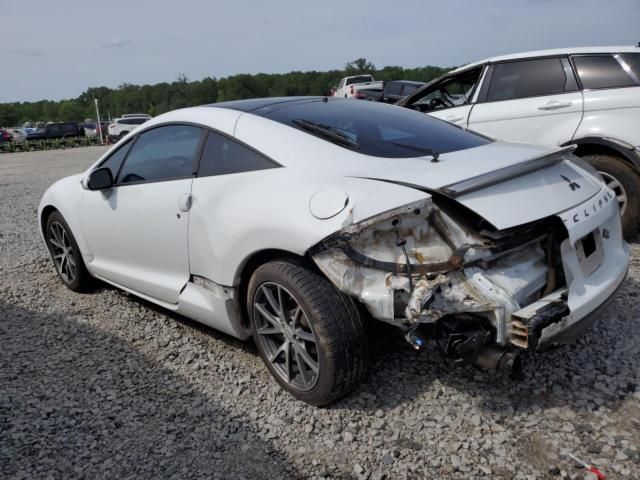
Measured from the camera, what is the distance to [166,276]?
3.38m

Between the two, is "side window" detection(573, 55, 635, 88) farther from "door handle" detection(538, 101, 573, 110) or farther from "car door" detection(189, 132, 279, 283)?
"car door" detection(189, 132, 279, 283)

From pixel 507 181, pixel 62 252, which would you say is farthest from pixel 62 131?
pixel 507 181

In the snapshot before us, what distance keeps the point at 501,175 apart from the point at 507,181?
6cm

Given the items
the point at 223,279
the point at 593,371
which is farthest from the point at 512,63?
the point at 223,279

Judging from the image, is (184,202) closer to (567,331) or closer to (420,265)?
(420,265)

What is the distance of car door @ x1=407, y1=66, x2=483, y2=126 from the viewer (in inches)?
227

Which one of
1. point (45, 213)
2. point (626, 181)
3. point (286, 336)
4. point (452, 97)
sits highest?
point (452, 97)

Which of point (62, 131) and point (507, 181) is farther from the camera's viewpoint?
point (62, 131)

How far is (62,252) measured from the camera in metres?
4.65

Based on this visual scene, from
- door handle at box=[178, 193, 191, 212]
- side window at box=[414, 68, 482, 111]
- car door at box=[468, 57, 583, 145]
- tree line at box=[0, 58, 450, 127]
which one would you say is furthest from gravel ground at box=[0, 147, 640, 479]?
tree line at box=[0, 58, 450, 127]

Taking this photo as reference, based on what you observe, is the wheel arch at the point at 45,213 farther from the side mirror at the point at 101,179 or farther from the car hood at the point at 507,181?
the car hood at the point at 507,181

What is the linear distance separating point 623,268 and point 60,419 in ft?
9.86

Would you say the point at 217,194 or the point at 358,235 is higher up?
the point at 217,194

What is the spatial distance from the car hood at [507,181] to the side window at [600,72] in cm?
249
